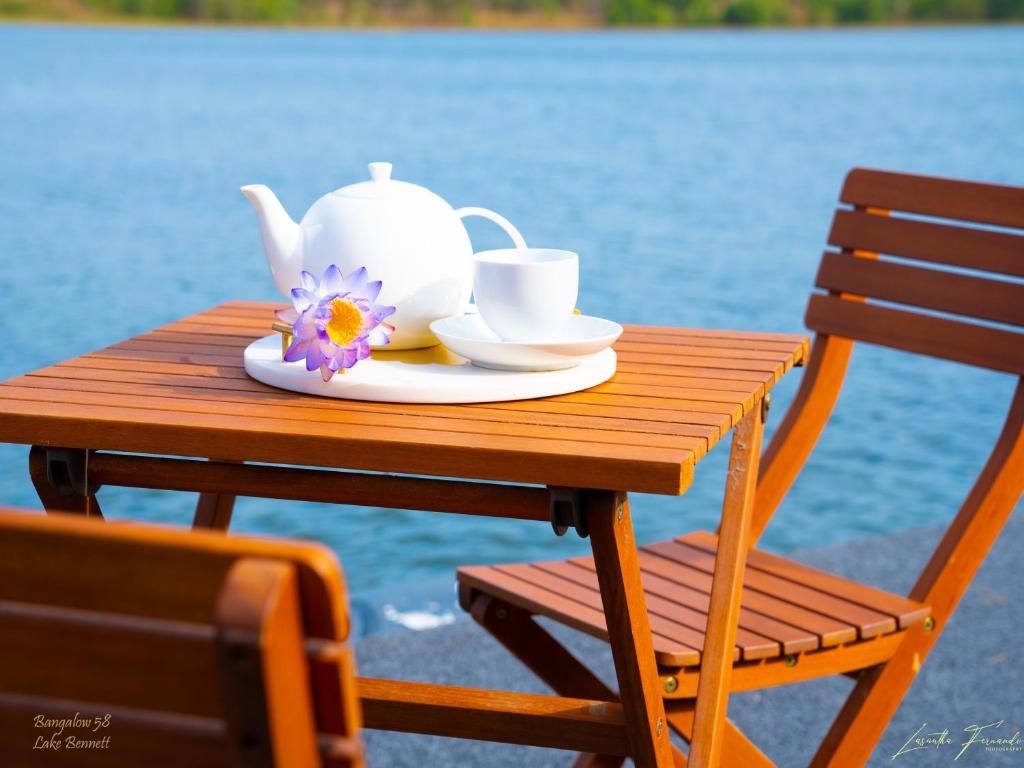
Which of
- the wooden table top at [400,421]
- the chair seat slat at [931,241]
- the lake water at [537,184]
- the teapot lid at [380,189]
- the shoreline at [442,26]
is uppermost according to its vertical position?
the teapot lid at [380,189]

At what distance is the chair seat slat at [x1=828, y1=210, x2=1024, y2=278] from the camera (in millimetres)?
2111

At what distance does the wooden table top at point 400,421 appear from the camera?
131 cm

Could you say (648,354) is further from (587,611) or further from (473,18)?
(473,18)

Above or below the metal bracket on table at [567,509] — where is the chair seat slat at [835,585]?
below

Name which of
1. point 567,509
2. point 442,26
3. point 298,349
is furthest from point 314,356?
point 442,26

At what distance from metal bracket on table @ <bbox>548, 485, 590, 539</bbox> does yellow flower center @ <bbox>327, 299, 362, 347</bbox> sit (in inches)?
12.3

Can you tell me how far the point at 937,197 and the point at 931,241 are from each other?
0.08 meters

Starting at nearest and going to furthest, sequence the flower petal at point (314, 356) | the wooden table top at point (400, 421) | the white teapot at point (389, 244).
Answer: the wooden table top at point (400, 421) < the flower petal at point (314, 356) < the white teapot at point (389, 244)

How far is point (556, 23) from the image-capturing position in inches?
1927

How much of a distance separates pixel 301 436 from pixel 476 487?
0.20m

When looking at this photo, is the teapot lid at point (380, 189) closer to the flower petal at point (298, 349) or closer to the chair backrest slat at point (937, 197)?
the flower petal at point (298, 349)

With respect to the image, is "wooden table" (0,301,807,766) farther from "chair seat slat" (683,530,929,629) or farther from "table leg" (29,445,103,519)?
"chair seat slat" (683,530,929,629)

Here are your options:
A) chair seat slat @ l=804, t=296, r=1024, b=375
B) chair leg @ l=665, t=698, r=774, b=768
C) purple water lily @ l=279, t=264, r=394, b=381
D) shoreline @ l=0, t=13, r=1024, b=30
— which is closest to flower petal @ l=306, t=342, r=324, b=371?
purple water lily @ l=279, t=264, r=394, b=381

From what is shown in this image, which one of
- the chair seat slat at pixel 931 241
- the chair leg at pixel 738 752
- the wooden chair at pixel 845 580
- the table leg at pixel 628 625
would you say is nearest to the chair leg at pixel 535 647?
the wooden chair at pixel 845 580
